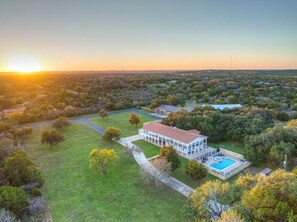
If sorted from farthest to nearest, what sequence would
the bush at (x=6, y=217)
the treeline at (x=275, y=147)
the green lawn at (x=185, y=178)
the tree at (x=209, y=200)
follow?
the treeline at (x=275, y=147)
the green lawn at (x=185, y=178)
the tree at (x=209, y=200)
the bush at (x=6, y=217)

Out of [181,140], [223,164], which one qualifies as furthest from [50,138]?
[223,164]

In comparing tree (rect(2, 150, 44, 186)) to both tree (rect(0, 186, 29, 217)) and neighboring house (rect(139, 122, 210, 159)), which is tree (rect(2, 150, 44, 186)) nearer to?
tree (rect(0, 186, 29, 217))

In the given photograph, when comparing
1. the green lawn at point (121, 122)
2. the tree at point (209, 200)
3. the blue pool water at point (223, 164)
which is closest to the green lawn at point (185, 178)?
the blue pool water at point (223, 164)

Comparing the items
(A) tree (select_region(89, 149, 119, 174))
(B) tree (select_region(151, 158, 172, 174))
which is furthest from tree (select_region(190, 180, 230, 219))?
(A) tree (select_region(89, 149, 119, 174))

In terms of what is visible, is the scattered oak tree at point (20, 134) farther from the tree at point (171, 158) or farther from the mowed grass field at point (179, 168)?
the tree at point (171, 158)

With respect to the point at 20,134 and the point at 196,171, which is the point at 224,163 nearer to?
the point at 196,171

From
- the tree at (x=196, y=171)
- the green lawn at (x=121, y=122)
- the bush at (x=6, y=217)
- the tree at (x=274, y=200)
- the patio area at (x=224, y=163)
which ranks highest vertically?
the tree at (x=274, y=200)
